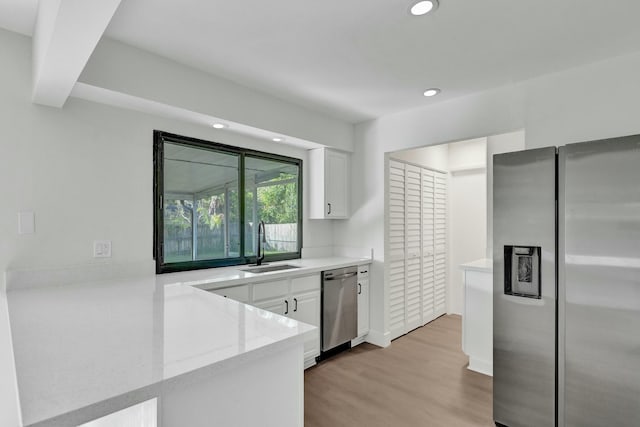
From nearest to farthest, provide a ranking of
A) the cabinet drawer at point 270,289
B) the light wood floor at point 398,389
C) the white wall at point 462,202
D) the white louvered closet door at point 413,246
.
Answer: the light wood floor at point 398,389
the cabinet drawer at point 270,289
the white louvered closet door at point 413,246
the white wall at point 462,202

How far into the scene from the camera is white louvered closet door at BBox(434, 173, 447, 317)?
4751mm

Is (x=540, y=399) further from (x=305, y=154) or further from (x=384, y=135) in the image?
(x=305, y=154)

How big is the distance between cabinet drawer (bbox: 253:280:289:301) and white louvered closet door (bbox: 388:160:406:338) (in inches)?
55.8

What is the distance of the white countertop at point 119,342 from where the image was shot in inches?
32.5

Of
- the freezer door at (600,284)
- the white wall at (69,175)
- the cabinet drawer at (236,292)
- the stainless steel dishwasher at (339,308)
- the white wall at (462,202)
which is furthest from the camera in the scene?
the white wall at (462,202)

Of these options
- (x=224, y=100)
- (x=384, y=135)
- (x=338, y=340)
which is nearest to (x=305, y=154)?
(x=384, y=135)

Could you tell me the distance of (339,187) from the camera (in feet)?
12.8

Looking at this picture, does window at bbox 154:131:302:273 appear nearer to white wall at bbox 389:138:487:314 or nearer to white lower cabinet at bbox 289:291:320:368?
white lower cabinet at bbox 289:291:320:368

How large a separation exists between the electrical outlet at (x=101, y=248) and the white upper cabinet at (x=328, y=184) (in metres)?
2.02

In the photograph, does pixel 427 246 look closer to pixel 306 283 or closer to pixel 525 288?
pixel 306 283

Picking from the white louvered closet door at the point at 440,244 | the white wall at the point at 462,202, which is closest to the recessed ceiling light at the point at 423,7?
the white wall at the point at 462,202

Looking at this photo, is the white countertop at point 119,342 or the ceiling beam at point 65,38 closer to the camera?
the white countertop at point 119,342

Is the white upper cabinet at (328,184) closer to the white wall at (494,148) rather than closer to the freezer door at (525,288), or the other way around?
the white wall at (494,148)

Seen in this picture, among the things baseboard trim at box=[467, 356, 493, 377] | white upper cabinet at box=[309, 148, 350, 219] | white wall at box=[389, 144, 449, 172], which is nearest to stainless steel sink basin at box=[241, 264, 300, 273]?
white upper cabinet at box=[309, 148, 350, 219]
